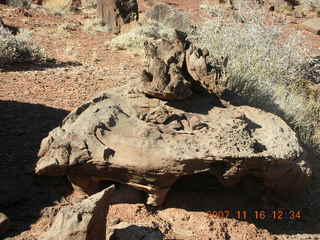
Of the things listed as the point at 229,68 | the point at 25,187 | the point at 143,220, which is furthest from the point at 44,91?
the point at 143,220

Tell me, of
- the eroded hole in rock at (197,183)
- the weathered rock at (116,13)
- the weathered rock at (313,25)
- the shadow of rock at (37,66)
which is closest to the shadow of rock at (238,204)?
the eroded hole in rock at (197,183)

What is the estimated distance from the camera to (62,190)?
14.0 ft

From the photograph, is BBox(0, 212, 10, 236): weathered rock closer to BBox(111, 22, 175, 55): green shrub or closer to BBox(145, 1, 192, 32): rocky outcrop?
BBox(111, 22, 175, 55): green shrub

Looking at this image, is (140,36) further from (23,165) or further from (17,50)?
(23,165)

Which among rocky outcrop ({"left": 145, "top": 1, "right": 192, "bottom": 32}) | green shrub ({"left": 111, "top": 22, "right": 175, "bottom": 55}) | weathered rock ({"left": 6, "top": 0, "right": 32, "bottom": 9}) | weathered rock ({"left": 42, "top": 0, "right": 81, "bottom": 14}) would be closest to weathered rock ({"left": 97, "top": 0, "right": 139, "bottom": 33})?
rocky outcrop ({"left": 145, "top": 1, "right": 192, "bottom": 32})

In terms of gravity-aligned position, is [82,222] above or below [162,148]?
below

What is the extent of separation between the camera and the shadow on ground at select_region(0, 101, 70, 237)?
400 centimetres

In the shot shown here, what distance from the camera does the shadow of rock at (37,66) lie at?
7191 millimetres

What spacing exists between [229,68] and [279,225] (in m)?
2.09

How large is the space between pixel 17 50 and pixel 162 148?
497cm

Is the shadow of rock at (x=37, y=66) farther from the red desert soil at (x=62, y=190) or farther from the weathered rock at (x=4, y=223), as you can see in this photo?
the weathered rock at (x=4, y=223)

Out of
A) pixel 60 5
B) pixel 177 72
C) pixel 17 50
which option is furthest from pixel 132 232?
pixel 60 5

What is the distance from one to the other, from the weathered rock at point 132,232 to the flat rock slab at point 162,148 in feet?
1.20

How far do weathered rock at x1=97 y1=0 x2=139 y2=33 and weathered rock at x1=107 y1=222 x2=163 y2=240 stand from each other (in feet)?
27.1
